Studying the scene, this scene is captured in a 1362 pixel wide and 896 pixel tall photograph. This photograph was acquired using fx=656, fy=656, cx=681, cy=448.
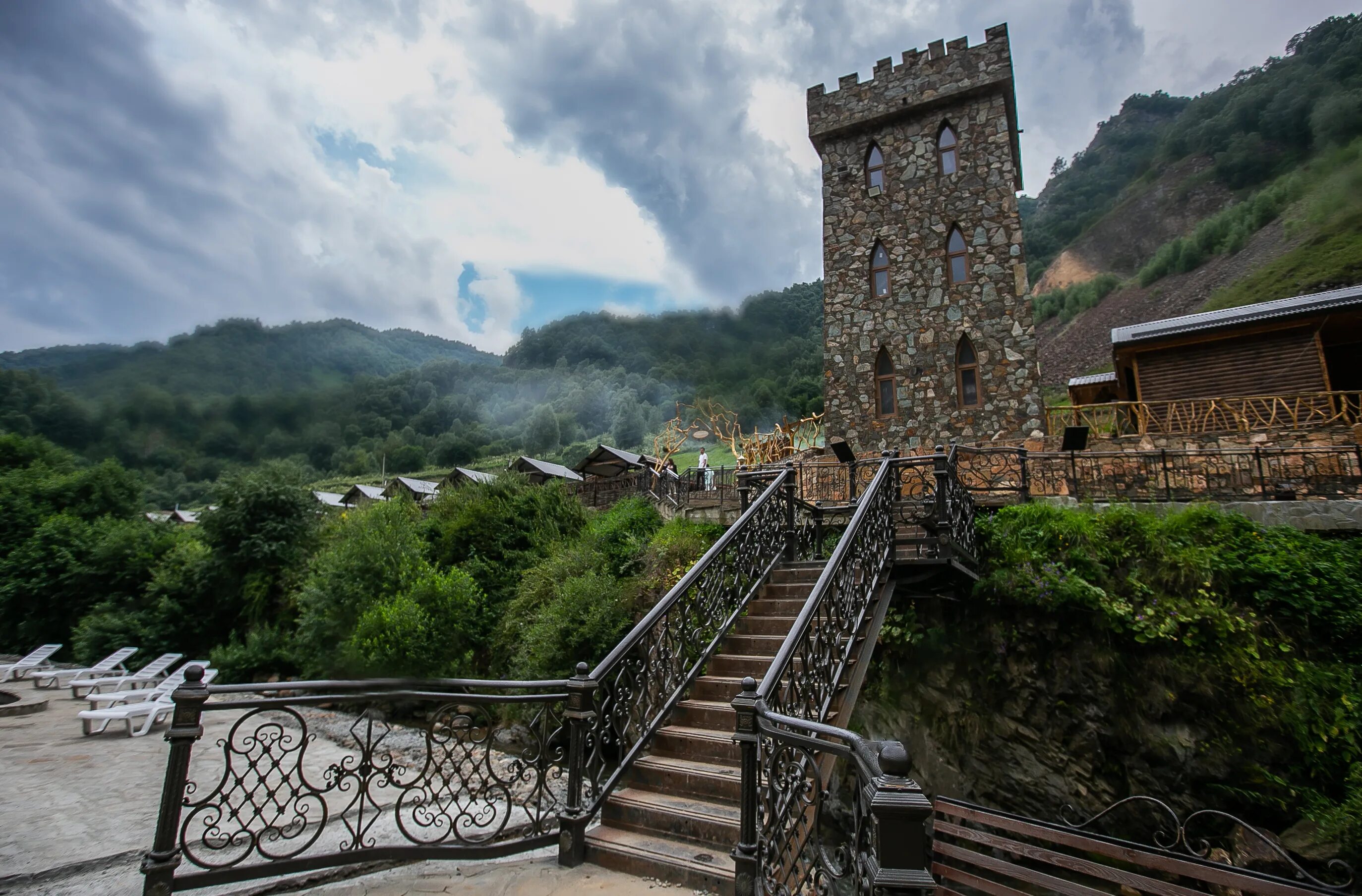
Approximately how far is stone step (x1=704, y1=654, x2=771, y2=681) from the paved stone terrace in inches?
83.5

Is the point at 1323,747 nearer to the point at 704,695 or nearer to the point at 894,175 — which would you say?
the point at 704,695

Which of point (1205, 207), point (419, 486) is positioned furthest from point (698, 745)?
point (1205, 207)

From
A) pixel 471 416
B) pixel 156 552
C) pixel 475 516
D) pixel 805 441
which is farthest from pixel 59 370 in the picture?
pixel 805 441

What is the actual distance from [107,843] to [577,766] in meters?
4.47

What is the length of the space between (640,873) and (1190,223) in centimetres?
6636

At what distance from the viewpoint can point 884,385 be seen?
1578 cm

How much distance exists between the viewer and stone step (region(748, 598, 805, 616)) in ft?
22.6

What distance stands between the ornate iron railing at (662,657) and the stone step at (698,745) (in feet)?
0.41

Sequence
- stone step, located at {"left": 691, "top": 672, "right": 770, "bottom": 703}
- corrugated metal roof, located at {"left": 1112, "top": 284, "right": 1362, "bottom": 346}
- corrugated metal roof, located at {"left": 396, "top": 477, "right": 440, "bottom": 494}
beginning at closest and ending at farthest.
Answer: stone step, located at {"left": 691, "top": 672, "right": 770, "bottom": 703}, corrugated metal roof, located at {"left": 1112, "top": 284, "right": 1362, "bottom": 346}, corrugated metal roof, located at {"left": 396, "top": 477, "right": 440, "bottom": 494}

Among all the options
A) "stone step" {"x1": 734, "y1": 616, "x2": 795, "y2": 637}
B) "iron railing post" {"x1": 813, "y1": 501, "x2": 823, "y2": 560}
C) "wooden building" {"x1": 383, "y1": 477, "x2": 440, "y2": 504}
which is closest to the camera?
"stone step" {"x1": 734, "y1": 616, "x2": 795, "y2": 637}

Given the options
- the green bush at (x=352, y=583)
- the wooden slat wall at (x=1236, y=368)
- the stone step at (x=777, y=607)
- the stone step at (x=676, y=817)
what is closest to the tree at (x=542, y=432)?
the green bush at (x=352, y=583)

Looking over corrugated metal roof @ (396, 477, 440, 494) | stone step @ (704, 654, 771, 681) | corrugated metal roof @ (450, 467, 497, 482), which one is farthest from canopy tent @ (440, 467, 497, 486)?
stone step @ (704, 654, 771, 681)

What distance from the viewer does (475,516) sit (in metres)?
15.5

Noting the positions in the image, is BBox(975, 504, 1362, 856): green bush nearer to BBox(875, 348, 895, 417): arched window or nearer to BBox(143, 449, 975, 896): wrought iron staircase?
BBox(143, 449, 975, 896): wrought iron staircase
